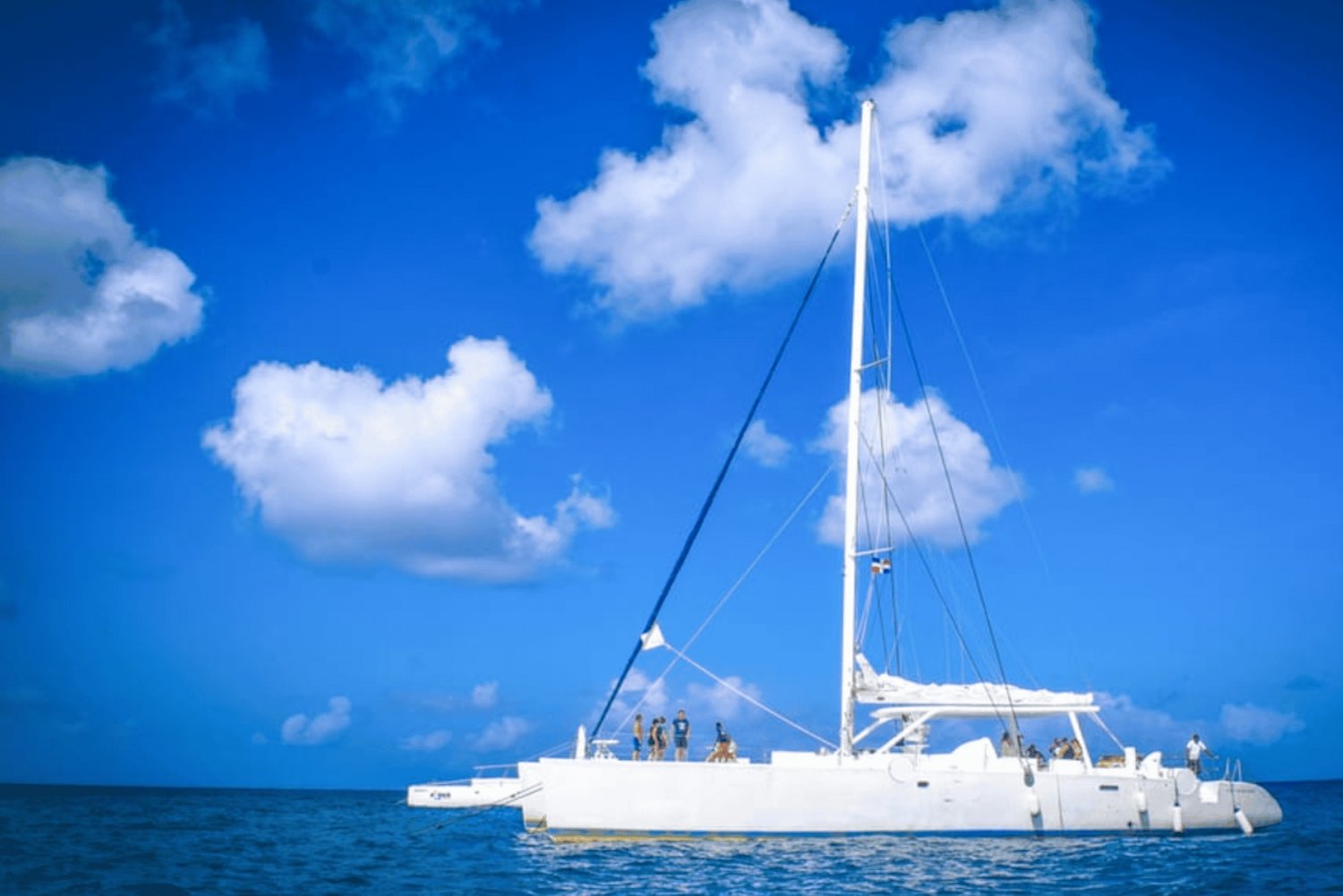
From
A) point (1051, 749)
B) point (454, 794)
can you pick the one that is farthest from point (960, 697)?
point (454, 794)

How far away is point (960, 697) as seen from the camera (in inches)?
1071

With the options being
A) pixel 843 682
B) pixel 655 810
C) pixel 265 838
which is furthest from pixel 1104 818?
pixel 265 838

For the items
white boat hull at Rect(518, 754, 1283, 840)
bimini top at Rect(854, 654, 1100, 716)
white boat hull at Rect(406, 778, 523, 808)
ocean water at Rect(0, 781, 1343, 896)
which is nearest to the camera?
ocean water at Rect(0, 781, 1343, 896)

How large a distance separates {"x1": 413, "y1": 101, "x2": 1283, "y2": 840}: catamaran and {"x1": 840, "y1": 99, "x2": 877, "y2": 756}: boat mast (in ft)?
0.10

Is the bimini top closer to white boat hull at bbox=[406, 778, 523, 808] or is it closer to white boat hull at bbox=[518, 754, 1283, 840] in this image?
white boat hull at bbox=[518, 754, 1283, 840]

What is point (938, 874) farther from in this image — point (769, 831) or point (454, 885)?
point (454, 885)

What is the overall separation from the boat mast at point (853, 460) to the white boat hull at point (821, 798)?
1467 mm

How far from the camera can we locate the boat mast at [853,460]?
25656 millimetres

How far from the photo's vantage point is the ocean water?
18594 millimetres

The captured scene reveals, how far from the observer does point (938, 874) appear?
19844 millimetres

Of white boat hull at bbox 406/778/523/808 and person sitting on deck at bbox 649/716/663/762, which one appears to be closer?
person sitting on deck at bbox 649/716/663/762

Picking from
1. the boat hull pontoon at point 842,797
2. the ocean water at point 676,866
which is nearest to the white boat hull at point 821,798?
the boat hull pontoon at point 842,797

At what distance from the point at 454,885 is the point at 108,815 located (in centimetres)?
3436

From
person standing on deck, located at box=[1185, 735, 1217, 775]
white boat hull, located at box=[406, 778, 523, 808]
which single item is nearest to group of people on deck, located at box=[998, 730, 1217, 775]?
person standing on deck, located at box=[1185, 735, 1217, 775]
